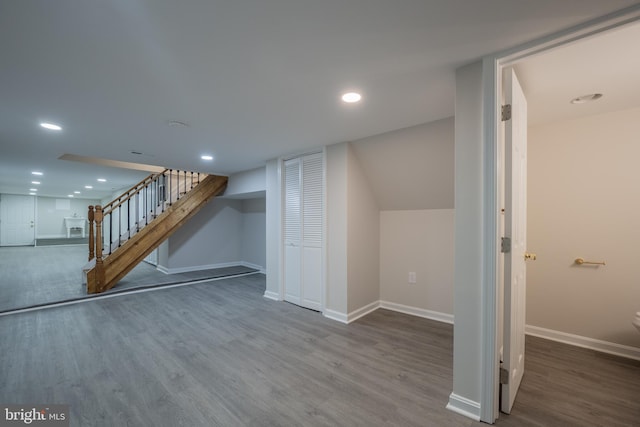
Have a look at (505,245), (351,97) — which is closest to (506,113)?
(505,245)

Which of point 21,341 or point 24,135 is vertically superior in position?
point 24,135

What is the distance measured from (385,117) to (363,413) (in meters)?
2.40

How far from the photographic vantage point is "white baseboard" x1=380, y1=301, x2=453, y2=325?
332 centimetres

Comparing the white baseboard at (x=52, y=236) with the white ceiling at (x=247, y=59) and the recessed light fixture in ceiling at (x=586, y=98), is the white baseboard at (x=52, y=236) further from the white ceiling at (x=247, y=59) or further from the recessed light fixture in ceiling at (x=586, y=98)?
the recessed light fixture in ceiling at (x=586, y=98)

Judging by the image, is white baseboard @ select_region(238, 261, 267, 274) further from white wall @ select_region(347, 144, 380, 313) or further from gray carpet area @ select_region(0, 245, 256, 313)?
white wall @ select_region(347, 144, 380, 313)

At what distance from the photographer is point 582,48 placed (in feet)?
4.90

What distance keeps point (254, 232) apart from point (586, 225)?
236 inches

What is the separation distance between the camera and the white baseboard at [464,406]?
5.45 feet

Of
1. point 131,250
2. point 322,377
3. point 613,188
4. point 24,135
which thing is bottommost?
point 322,377

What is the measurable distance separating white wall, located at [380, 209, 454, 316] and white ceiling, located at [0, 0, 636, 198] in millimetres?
1375

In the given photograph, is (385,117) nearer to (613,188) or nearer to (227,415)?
(613,188)

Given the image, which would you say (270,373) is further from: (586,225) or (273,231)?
(586,225)

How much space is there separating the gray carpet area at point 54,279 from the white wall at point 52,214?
462cm

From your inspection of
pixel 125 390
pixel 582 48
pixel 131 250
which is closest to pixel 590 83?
pixel 582 48
